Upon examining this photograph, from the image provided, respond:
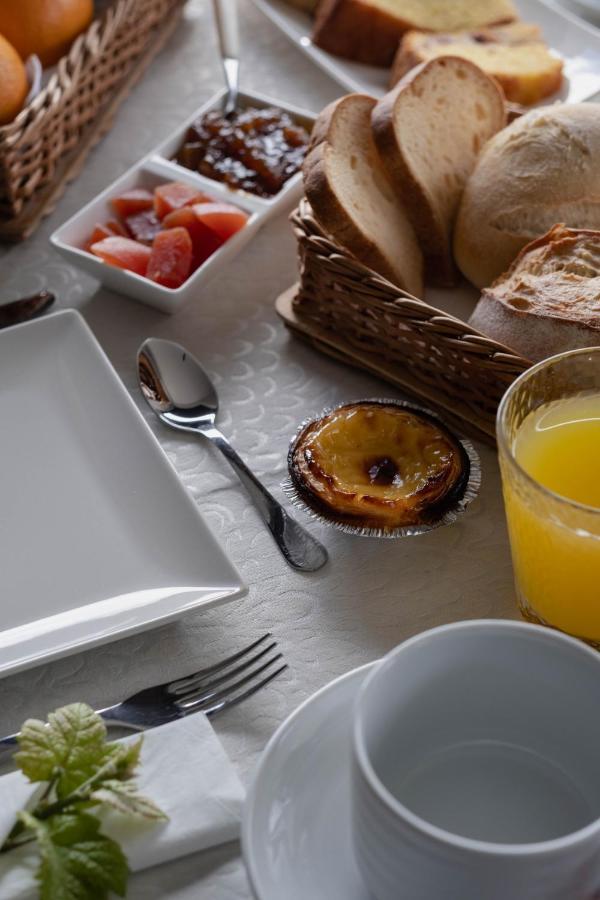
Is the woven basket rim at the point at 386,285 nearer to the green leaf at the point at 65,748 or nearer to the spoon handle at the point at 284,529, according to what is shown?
the spoon handle at the point at 284,529

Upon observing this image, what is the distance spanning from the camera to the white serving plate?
137cm

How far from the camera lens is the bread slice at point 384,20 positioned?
6.01 feet

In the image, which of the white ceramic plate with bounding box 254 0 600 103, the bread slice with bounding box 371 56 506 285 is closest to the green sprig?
the bread slice with bounding box 371 56 506 285

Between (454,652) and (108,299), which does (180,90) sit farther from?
(454,652)

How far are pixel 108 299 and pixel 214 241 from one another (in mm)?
175

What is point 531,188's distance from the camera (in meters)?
1.25

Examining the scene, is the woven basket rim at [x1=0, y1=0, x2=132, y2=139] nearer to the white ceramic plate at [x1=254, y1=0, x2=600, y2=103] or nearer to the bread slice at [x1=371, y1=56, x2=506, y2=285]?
the white ceramic plate at [x1=254, y1=0, x2=600, y2=103]

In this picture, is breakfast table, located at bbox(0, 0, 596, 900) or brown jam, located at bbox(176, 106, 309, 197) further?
brown jam, located at bbox(176, 106, 309, 197)

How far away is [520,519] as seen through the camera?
0.90m

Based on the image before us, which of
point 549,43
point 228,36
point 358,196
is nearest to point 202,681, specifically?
point 358,196

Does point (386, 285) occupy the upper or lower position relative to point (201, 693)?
upper

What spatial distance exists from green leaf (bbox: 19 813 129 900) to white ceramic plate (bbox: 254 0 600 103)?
1.37 metres

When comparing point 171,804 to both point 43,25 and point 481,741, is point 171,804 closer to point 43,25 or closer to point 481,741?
point 481,741

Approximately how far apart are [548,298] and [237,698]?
53 cm
